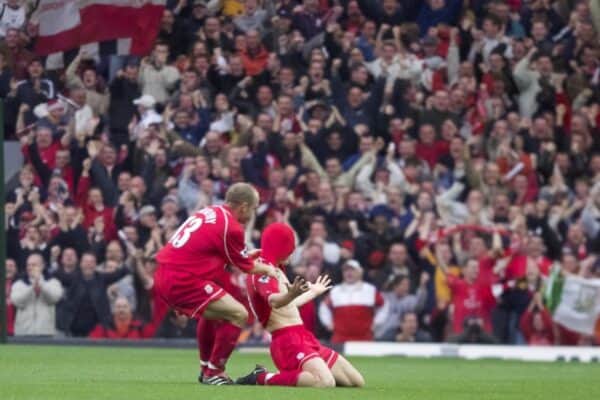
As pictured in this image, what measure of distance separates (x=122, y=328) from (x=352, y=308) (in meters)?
2.87

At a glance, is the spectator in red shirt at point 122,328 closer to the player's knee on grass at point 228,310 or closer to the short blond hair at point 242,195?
the player's knee on grass at point 228,310

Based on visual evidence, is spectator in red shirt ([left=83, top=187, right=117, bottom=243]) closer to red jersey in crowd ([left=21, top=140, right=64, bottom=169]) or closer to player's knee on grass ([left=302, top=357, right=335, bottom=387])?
red jersey in crowd ([left=21, top=140, right=64, bottom=169])

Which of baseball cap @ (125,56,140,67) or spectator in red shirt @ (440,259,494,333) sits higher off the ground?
baseball cap @ (125,56,140,67)

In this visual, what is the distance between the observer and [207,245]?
13289mm

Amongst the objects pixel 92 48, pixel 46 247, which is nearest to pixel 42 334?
pixel 46 247

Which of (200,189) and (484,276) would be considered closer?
(484,276)

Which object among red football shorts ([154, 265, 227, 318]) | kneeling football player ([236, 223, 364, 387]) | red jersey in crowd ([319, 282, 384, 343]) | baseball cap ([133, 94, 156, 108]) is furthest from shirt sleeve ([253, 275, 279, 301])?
baseball cap ([133, 94, 156, 108])

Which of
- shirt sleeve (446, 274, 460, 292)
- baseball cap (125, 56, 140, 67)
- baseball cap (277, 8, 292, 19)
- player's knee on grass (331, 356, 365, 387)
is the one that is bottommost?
shirt sleeve (446, 274, 460, 292)

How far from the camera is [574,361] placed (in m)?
20.3

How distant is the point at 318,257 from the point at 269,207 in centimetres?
141

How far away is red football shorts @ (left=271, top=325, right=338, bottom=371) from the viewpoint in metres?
12.9

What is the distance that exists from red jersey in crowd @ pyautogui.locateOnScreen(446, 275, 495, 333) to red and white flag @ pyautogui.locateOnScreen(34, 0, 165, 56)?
642cm

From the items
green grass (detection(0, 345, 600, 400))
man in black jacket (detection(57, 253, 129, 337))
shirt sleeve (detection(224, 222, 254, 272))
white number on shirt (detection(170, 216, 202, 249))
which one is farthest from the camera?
man in black jacket (detection(57, 253, 129, 337))

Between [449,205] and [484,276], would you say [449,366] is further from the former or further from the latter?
[449,205]
